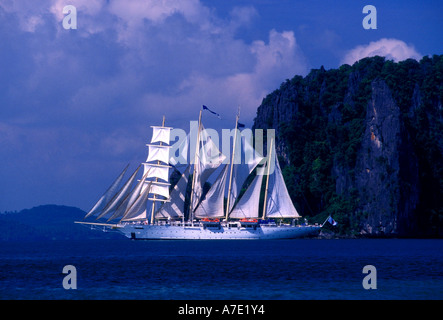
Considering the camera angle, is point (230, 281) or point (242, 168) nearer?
point (230, 281)

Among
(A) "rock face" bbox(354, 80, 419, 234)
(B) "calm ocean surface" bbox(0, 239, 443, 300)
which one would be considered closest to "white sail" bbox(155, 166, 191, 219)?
(A) "rock face" bbox(354, 80, 419, 234)

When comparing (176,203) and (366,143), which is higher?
(366,143)

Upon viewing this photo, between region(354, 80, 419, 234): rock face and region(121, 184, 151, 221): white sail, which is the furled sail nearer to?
region(121, 184, 151, 221): white sail

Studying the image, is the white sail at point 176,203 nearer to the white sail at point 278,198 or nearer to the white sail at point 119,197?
the white sail at point 119,197

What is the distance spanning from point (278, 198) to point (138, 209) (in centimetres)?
2271

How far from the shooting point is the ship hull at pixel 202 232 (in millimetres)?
109000

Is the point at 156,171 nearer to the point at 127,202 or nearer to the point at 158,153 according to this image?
the point at 158,153

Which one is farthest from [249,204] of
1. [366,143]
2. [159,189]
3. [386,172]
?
[366,143]

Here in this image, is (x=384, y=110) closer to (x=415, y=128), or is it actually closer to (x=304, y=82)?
(x=415, y=128)

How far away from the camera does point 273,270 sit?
148 feet

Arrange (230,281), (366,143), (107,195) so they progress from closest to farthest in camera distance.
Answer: (230,281) < (107,195) < (366,143)

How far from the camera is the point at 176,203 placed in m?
105

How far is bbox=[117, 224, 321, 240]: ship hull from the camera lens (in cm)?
10900
